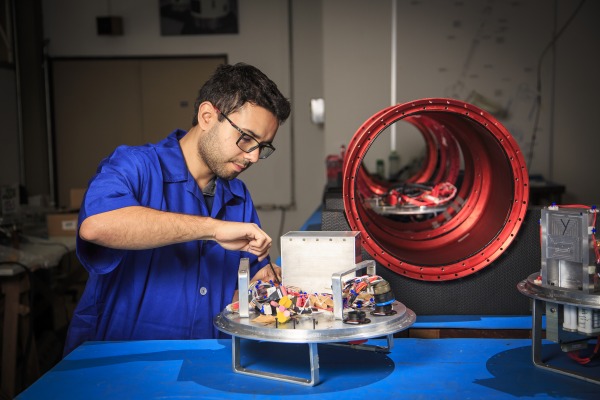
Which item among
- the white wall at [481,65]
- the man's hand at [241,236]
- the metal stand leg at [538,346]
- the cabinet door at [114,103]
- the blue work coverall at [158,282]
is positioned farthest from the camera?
the cabinet door at [114,103]

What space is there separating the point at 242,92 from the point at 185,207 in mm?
402

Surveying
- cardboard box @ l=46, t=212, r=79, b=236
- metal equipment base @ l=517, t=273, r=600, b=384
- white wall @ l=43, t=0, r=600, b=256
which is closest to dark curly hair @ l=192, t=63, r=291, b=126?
metal equipment base @ l=517, t=273, r=600, b=384

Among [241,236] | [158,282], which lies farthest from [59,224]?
[241,236]

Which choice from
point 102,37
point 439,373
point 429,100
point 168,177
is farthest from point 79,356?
point 102,37

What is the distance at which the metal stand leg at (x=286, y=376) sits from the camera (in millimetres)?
1310

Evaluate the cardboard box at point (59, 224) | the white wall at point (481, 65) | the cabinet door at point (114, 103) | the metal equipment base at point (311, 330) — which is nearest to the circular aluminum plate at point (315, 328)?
the metal equipment base at point (311, 330)

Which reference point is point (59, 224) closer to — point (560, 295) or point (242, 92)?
point (242, 92)

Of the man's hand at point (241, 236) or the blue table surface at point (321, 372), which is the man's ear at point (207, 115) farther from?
the blue table surface at point (321, 372)

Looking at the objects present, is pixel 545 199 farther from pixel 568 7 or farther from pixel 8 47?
pixel 8 47

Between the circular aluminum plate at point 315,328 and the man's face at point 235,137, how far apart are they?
21.7 inches

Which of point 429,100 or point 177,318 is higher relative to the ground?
point 429,100

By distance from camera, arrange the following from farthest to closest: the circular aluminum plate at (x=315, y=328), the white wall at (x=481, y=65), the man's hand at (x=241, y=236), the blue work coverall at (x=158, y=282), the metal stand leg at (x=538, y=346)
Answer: the white wall at (x=481, y=65), the blue work coverall at (x=158, y=282), the man's hand at (x=241, y=236), the metal stand leg at (x=538, y=346), the circular aluminum plate at (x=315, y=328)

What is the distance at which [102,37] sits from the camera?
20.9 feet

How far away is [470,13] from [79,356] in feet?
15.2
